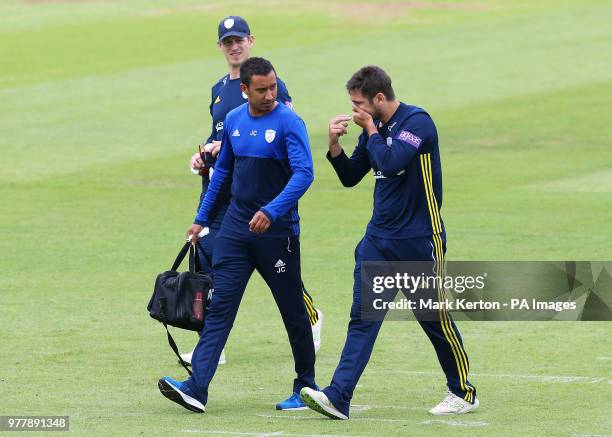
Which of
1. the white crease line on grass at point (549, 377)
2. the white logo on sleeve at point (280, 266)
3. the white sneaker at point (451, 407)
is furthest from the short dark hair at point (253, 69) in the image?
the white crease line on grass at point (549, 377)

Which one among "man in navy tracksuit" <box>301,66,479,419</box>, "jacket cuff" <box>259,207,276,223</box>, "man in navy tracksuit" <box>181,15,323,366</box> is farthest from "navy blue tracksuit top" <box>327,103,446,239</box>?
"man in navy tracksuit" <box>181,15,323,366</box>

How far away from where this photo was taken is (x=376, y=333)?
9422 millimetres

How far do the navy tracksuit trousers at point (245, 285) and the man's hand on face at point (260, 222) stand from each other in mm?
303

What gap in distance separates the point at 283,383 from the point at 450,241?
7085mm

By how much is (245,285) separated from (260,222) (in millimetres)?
602

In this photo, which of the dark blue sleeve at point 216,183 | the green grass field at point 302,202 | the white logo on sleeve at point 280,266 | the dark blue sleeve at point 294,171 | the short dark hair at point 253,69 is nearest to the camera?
the dark blue sleeve at point 294,171

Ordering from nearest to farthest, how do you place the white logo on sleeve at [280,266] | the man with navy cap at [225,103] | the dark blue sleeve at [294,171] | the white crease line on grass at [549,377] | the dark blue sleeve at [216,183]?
the dark blue sleeve at [294,171] < the white logo on sleeve at [280,266] < the dark blue sleeve at [216,183] < the white crease line on grass at [549,377] < the man with navy cap at [225,103]

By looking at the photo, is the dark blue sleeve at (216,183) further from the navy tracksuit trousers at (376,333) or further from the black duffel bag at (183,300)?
the navy tracksuit trousers at (376,333)

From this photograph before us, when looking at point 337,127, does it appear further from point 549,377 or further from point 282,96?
point 549,377

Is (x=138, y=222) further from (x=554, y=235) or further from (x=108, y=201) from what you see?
(x=554, y=235)

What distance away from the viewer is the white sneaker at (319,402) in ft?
30.1

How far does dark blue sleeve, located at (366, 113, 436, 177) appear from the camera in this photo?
9.16 meters

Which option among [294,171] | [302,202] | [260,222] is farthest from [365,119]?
[302,202]

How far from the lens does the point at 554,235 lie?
17.9 meters
